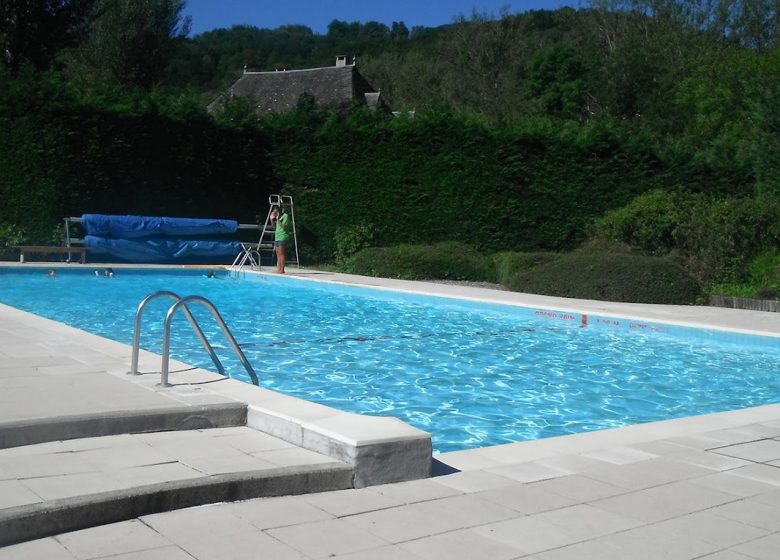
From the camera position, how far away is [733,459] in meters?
4.29

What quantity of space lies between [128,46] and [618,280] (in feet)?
93.0

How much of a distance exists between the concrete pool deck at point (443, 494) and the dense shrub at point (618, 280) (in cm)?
726

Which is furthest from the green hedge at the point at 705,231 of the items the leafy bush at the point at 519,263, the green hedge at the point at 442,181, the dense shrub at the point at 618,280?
the green hedge at the point at 442,181

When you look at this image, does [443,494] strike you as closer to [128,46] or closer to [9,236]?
[9,236]

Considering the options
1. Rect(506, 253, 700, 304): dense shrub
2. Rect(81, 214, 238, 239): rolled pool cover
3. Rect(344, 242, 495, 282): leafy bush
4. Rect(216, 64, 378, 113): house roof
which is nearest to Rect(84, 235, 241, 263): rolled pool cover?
Rect(81, 214, 238, 239): rolled pool cover

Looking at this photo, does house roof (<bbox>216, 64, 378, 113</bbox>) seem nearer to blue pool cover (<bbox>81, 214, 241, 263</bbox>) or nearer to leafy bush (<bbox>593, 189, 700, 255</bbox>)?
blue pool cover (<bbox>81, 214, 241, 263</bbox>)

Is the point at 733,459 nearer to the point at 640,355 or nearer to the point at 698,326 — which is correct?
the point at 640,355

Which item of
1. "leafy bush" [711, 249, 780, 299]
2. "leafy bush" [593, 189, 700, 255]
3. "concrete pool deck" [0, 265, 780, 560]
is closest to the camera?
"concrete pool deck" [0, 265, 780, 560]

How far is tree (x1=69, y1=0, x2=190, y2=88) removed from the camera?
34.8 meters

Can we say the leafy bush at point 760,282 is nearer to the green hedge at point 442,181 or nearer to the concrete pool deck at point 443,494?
the green hedge at point 442,181

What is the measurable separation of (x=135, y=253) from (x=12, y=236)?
234cm

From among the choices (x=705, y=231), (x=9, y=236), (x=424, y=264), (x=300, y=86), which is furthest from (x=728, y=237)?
(x=300, y=86)

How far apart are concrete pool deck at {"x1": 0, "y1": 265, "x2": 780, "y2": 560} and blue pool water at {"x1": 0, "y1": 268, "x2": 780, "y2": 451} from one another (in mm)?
1407

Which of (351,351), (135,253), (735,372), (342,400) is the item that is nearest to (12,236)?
(135,253)
